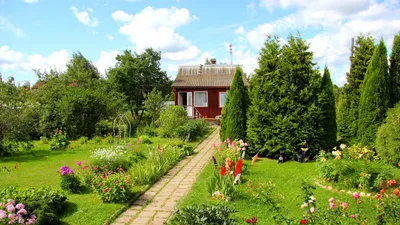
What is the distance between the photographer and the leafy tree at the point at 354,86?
1121 cm

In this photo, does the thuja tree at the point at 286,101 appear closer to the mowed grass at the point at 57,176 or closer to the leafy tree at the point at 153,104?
the mowed grass at the point at 57,176

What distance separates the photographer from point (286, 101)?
970cm

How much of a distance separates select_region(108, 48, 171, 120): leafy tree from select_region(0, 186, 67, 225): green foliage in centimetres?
1875

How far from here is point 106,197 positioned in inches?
238

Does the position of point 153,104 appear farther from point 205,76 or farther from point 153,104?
point 205,76

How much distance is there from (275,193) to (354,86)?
720 cm

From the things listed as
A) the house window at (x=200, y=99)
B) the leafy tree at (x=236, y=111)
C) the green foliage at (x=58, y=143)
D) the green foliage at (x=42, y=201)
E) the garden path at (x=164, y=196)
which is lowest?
the garden path at (x=164, y=196)

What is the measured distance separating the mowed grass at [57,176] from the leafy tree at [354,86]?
6.07 m

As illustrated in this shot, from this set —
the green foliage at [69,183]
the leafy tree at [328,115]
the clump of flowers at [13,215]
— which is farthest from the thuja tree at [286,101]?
the clump of flowers at [13,215]

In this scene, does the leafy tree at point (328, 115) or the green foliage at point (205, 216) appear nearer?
the green foliage at point (205, 216)

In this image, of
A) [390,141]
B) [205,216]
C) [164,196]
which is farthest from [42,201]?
[390,141]

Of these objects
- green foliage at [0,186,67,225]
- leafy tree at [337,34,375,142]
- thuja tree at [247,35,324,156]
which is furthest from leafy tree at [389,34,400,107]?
green foliage at [0,186,67,225]

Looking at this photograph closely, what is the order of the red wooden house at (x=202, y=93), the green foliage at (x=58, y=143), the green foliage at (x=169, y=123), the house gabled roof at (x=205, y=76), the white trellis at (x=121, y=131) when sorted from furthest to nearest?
1. the house gabled roof at (x=205, y=76)
2. the red wooden house at (x=202, y=93)
3. the green foliage at (x=169, y=123)
4. the green foliage at (x=58, y=143)
5. the white trellis at (x=121, y=131)

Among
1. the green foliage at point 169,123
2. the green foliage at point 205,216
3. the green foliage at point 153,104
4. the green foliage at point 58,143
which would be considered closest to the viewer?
the green foliage at point 205,216
